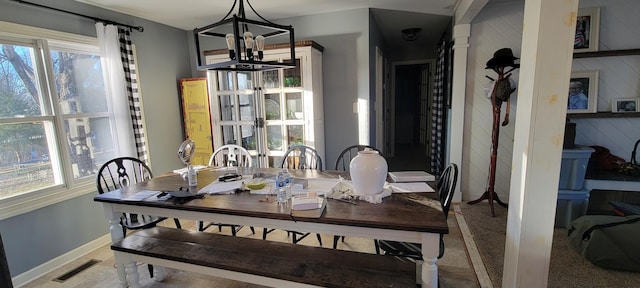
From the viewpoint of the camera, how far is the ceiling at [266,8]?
109 inches

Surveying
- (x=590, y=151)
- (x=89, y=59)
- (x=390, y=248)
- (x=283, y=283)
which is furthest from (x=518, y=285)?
(x=89, y=59)

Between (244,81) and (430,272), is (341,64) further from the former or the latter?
(430,272)

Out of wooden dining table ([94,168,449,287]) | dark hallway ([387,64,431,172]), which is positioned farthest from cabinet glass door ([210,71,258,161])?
dark hallway ([387,64,431,172])

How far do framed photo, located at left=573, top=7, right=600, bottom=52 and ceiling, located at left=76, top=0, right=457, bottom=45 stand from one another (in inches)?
46.7

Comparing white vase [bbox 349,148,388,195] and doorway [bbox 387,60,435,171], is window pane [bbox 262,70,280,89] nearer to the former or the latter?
white vase [bbox 349,148,388,195]

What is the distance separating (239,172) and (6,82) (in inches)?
73.3

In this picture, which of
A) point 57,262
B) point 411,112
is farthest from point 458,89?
point 411,112

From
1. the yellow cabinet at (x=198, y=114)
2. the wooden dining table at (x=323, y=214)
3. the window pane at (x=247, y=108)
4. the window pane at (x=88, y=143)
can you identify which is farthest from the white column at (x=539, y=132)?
the window pane at (x=88, y=143)

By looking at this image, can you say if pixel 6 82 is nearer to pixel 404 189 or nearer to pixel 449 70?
pixel 404 189

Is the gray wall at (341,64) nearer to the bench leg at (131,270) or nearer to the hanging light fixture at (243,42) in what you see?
the hanging light fixture at (243,42)

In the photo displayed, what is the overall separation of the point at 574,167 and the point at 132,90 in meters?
4.31

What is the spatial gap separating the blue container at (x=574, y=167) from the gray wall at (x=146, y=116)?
4.14 m

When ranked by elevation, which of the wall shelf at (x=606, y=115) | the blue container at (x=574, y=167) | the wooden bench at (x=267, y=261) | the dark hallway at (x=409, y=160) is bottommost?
the dark hallway at (x=409, y=160)

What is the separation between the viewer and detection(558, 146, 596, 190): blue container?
8.37 ft
